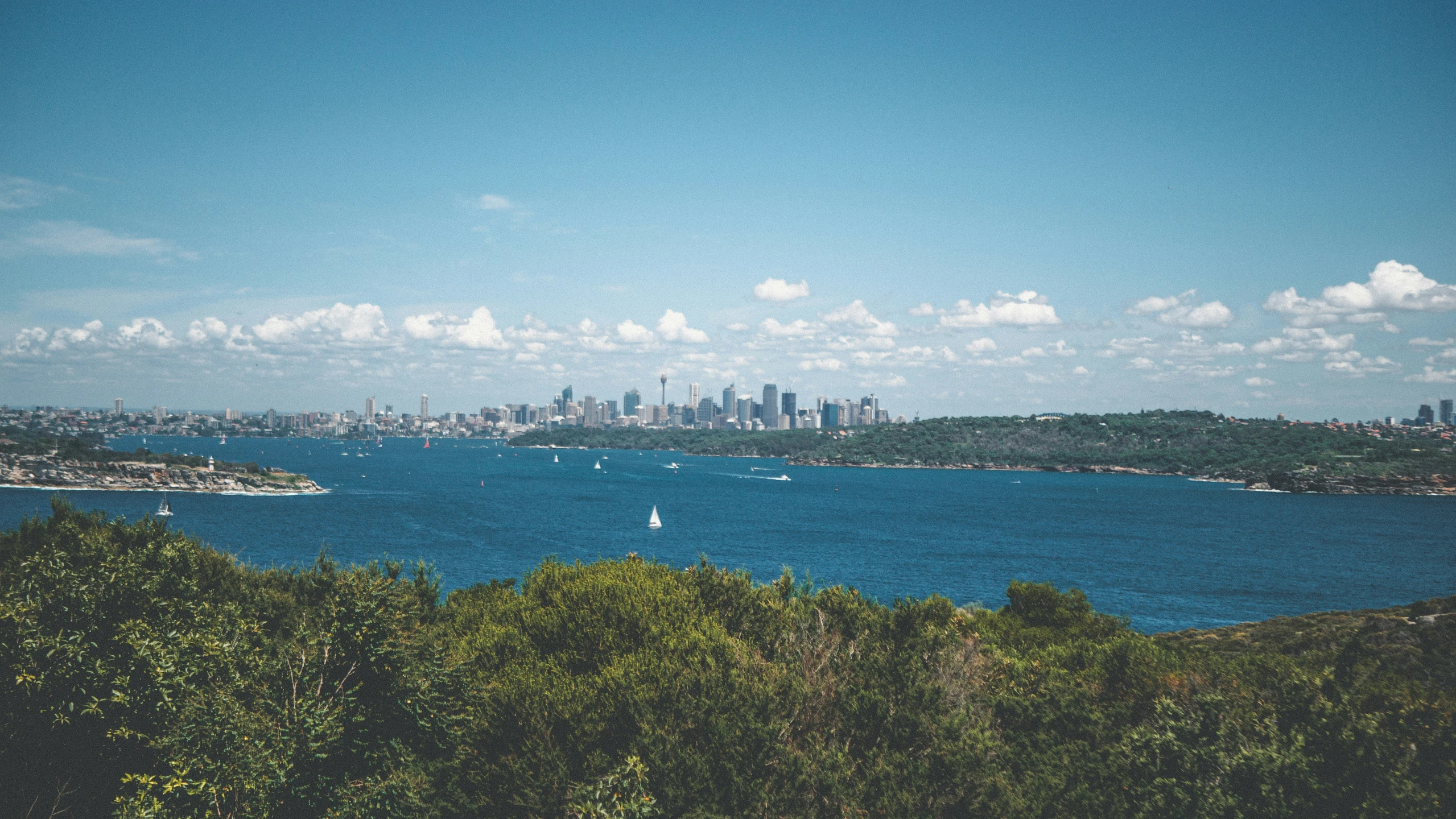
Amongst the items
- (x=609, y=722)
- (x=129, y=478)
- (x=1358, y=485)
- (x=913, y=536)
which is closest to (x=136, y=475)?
(x=129, y=478)

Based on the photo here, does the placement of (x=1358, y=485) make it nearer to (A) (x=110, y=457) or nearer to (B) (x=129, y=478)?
(B) (x=129, y=478)

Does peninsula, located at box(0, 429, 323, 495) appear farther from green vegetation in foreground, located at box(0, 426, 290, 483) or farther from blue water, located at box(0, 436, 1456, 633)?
blue water, located at box(0, 436, 1456, 633)

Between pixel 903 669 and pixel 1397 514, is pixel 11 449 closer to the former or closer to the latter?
pixel 903 669

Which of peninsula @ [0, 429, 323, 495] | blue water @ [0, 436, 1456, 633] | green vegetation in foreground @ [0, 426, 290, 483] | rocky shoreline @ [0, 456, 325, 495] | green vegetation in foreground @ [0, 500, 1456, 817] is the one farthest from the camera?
green vegetation in foreground @ [0, 426, 290, 483]

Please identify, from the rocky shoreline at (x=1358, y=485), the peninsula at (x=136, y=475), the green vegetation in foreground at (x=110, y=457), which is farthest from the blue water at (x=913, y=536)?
the green vegetation in foreground at (x=110, y=457)

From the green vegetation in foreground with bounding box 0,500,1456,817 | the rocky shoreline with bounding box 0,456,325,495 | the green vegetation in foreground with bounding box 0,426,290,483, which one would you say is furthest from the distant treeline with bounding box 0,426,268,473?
the green vegetation in foreground with bounding box 0,500,1456,817

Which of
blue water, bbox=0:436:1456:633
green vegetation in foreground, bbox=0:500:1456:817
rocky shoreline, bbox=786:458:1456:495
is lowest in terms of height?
blue water, bbox=0:436:1456:633
